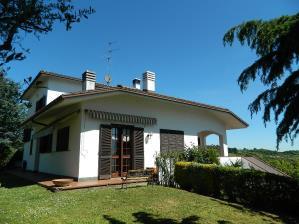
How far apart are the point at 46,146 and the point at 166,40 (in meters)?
11.0

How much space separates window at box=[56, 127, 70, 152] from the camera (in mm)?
13883

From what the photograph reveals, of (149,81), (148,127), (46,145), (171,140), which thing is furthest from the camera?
(46,145)

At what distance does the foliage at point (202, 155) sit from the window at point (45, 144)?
9.16 meters

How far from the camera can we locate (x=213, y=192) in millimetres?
10031

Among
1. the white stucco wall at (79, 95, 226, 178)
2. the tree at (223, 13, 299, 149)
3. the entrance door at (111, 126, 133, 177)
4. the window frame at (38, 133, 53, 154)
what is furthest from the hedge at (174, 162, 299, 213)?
the window frame at (38, 133, 53, 154)

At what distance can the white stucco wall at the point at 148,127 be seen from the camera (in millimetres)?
12297

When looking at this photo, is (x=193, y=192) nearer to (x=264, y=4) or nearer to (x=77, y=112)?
(x=77, y=112)

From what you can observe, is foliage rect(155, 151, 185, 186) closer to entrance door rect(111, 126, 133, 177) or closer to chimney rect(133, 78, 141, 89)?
entrance door rect(111, 126, 133, 177)

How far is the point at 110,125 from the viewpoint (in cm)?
1313

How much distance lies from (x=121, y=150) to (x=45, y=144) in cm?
753

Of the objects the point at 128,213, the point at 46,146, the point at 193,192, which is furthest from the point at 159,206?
the point at 46,146

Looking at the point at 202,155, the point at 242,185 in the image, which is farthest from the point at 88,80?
the point at 242,185

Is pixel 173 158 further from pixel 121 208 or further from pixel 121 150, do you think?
pixel 121 208

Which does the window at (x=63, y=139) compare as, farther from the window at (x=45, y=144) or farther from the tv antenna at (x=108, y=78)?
the tv antenna at (x=108, y=78)
